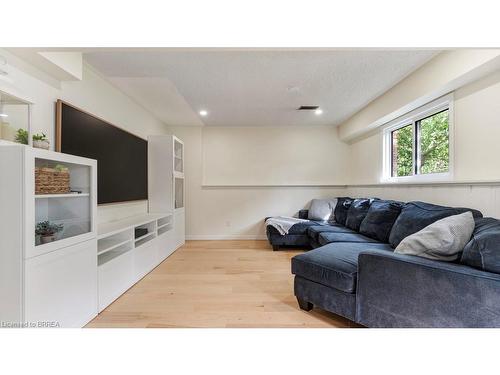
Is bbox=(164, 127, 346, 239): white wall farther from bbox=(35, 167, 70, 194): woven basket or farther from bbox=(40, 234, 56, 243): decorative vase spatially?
bbox=(40, 234, 56, 243): decorative vase

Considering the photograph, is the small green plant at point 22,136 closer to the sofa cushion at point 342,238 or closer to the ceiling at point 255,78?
the ceiling at point 255,78

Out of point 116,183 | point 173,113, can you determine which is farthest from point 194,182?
point 116,183

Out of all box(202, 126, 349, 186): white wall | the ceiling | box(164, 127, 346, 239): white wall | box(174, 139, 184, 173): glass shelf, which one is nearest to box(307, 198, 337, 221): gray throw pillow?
box(164, 127, 346, 239): white wall

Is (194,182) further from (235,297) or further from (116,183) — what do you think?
(235,297)

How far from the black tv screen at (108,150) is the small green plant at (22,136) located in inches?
11.4

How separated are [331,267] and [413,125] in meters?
2.40

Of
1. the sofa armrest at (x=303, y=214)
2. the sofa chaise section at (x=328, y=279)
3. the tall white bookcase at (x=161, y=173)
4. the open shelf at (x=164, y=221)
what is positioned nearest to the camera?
the sofa chaise section at (x=328, y=279)

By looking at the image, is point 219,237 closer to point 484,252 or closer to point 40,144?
point 40,144

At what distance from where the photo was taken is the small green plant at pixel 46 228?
4.59 feet

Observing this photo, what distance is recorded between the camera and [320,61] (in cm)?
220

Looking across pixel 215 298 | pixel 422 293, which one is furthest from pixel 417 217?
pixel 215 298

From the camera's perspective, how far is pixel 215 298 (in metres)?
2.13

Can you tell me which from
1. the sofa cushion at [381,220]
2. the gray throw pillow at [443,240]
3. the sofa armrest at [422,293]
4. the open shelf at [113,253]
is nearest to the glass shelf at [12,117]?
the open shelf at [113,253]

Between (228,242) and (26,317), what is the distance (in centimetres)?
329
